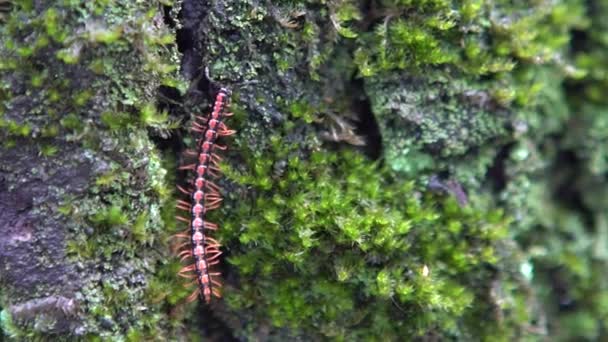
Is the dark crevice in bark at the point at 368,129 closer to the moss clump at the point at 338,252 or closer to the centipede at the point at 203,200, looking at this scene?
the moss clump at the point at 338,252

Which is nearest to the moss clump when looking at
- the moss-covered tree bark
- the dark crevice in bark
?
the moss-covered tree bark

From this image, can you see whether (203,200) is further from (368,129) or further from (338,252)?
(368,129)

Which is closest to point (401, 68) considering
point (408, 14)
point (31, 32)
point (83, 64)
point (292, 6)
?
Result: point (408, 14)

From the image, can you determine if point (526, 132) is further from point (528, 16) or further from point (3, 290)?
point (3, 290)

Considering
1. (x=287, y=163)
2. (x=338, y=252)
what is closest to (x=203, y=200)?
(x=287, y=163)

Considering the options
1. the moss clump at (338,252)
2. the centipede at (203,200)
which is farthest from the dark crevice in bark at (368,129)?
the centipede at (203,200)

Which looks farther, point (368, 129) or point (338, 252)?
point (368, 129)
